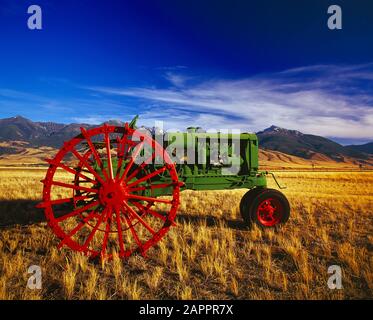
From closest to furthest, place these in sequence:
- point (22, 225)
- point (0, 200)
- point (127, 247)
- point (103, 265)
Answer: point (103, 265) → point (127, 247) → point (22, 225) → point (0, 200)

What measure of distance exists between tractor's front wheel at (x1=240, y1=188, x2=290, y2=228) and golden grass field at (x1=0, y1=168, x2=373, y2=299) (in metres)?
0.34

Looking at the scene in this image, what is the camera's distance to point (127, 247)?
21.5 feet

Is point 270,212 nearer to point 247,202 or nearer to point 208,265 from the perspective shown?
point 247,202

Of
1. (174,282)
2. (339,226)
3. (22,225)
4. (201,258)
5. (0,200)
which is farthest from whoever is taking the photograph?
(0,200)

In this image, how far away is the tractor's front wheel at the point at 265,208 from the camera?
772cm

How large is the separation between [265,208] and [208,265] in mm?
3254

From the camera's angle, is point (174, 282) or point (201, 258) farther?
point (201, 258)

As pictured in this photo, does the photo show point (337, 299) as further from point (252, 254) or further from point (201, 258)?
point (201, 258)
